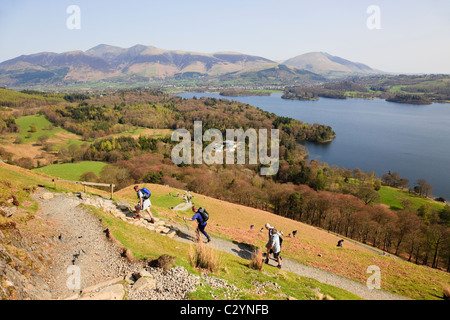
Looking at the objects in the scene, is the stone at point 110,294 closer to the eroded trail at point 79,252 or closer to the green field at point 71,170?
the eroded trail at point 79,252

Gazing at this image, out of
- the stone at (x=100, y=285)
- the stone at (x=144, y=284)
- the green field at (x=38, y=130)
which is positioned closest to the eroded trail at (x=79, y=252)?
the stone at (x=100, y=285)

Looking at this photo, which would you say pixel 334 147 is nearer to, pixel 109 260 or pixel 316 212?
pixel 316 212

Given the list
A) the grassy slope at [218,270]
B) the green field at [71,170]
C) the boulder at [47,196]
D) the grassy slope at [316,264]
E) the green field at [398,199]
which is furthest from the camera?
the green field at [398,199]

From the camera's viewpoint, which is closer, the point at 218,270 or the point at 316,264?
the point at 218,270

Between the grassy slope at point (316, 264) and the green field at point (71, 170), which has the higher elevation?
the grassy slope at point (316, 264)

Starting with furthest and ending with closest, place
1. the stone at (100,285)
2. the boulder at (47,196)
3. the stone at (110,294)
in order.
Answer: the boulder at (47,196), the stone at (100,285), the stone at (110,294)

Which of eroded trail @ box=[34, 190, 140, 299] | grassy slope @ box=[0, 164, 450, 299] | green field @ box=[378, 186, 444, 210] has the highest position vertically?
eroded trail @ box=[34, 190, 140, 299]

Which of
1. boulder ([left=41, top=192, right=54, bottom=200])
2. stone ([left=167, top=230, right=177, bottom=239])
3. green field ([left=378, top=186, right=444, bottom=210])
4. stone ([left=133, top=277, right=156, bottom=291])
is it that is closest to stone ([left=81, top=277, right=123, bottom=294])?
stone ([left=133, top=277, right=156, bottom=291])

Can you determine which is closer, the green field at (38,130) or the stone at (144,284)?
the stone at (144,284)

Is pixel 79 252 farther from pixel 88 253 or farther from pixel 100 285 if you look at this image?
pixel 100 285

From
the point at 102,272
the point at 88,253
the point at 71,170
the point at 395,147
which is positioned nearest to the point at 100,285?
the point at 102,272

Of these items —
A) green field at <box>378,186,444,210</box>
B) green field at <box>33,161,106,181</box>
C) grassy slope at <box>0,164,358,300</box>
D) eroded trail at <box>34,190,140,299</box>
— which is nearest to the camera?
eroded trail at <box>34,190,140,299</box>

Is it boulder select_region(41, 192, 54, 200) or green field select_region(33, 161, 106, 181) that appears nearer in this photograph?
boulder select_region(41, 192, 54, 200)

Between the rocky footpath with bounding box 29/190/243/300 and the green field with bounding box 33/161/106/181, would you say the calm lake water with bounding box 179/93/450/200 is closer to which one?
the green field with bounding box 33/161/106/181
